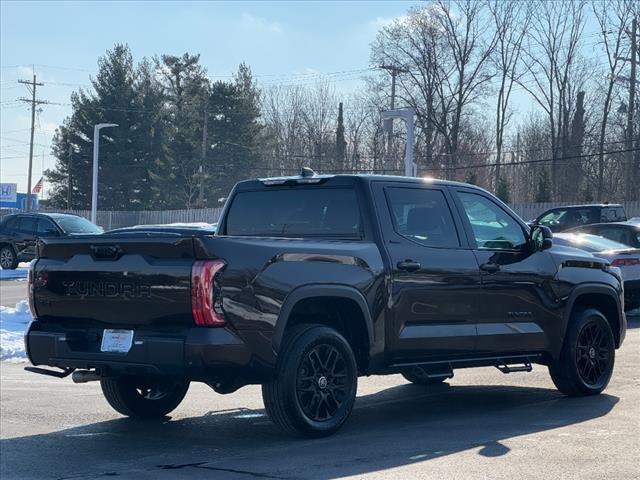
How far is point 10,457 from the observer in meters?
7.45

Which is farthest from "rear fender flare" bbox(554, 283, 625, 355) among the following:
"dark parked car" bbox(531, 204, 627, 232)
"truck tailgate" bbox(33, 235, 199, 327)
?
"dark parked car" bbox(531, 204, 627, 232)

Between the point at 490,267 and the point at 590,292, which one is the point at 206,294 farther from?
the point at 590,292

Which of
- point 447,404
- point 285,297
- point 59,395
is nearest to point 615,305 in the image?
point 447,404

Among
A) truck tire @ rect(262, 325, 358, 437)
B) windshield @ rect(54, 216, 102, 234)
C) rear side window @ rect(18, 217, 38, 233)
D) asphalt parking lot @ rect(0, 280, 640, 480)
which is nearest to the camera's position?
asphalt parking lot @ rect(0, 280, 640, 480)

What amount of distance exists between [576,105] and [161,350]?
172 ft

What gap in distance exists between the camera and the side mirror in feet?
30.1

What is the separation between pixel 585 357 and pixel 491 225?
67.3 inches

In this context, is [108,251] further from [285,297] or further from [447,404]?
[447,404]

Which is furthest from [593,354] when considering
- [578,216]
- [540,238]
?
[578,216]

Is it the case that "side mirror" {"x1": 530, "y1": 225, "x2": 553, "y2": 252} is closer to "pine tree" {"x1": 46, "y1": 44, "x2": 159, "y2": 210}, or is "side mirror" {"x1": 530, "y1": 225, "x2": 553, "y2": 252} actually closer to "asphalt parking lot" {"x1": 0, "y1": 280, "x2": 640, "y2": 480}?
"asphalt parking lot" {"x1": 0, "y1": 280, "x2": 640, "y2": 480}

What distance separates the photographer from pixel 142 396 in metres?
8.90

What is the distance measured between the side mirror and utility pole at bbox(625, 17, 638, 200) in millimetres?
39344

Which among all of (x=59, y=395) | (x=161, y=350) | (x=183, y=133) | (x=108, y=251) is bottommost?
(x=59, y=395)

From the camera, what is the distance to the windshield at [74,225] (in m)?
29.7
